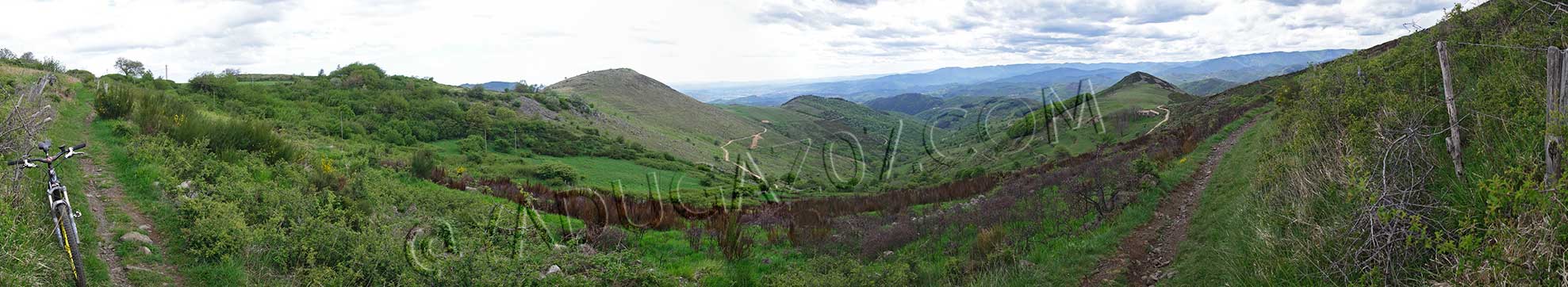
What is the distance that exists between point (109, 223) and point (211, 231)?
1.19 metres

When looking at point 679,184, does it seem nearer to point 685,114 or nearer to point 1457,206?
point 1457,206

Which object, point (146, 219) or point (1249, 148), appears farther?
point (1249, 148)

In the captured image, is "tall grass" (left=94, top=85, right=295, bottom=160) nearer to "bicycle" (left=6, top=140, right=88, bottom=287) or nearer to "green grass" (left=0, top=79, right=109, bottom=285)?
Answer: "green grass" (left=0, top=79, right=109, bottom=285)

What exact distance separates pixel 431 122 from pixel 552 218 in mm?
28095

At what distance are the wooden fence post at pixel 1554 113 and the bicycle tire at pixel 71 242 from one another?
1113cm

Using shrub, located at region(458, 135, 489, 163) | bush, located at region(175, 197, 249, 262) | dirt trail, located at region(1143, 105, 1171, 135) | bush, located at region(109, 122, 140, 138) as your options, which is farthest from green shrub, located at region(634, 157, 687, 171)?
bush, located at region(175, 197, 249, 262)

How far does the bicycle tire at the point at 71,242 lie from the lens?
571 centimetres

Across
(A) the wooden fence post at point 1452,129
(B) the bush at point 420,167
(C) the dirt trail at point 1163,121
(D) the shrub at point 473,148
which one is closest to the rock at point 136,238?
(B) the bush at point 420,167

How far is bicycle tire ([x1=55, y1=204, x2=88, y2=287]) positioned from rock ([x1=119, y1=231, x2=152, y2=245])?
3.99ft

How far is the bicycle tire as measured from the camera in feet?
18.7

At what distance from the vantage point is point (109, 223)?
7617 mm

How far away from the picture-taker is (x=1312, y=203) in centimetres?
690

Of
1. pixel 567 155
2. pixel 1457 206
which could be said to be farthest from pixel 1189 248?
pixel 567 155

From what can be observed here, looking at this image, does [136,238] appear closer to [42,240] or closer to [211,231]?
[211,231]
